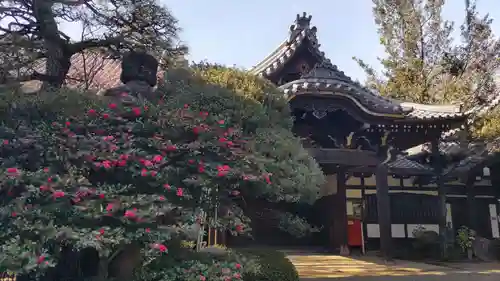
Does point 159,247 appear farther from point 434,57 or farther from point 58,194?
point 434,57

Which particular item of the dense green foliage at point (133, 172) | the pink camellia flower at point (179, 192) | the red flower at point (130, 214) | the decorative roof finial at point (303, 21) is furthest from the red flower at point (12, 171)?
the decorative roof finial at point (303, 21)

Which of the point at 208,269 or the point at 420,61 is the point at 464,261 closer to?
the point at 420,61

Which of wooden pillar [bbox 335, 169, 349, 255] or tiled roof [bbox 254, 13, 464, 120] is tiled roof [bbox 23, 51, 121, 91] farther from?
wooden pillar [bbox 335, 169, 349, 255]

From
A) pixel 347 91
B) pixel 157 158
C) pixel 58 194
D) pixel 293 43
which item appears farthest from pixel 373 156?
pixel 58 194

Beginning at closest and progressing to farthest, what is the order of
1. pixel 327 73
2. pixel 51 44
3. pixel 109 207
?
pixel 109 207 → pixel 51 44 → pixel 327 73

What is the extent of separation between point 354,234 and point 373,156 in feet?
12.8

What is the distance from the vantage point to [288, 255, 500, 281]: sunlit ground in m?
7.79

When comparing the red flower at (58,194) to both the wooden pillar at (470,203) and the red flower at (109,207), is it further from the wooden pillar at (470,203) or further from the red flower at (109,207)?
the wooden pillar at (470,203)

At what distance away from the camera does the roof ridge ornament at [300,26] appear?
11.2m

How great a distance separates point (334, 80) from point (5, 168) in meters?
→ 6.65

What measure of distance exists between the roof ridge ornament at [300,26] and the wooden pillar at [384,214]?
423cm

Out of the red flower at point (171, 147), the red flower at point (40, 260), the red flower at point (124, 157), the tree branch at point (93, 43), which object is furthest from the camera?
the tree branch at point (93, 43)

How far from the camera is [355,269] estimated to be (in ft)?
28.0

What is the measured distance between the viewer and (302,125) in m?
10.0
